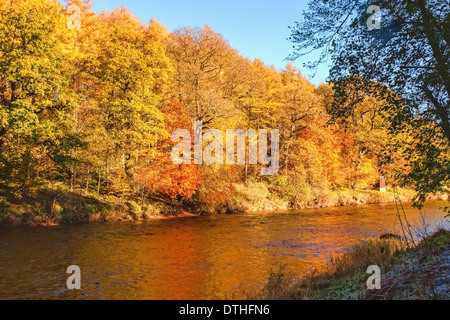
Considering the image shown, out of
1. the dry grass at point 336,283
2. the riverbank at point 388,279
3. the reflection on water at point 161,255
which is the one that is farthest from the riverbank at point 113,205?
the riverbank at point 388,279

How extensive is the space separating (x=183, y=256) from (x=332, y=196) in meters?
32.8

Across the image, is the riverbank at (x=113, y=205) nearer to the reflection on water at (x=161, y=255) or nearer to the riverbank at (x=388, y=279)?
the reflection on water at (x=161, y=255)

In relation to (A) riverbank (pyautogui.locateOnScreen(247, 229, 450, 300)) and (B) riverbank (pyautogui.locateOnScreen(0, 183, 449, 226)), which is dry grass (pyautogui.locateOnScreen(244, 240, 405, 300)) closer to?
(A) riverbank (pyautogui.locateOnScreen(247, 229, 450, 300))

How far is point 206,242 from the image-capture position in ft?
62.2

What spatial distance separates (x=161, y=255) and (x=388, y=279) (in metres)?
10.4

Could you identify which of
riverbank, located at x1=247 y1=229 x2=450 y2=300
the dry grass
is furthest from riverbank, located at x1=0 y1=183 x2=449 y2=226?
riverbank, located at x1=247 y1=229 x2=450 y2=300

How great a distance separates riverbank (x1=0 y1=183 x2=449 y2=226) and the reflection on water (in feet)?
6.38

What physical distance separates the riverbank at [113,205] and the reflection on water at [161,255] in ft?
6.38

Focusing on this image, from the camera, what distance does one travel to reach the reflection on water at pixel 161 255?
11.0 metres

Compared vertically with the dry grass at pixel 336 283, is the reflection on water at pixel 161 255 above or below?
below

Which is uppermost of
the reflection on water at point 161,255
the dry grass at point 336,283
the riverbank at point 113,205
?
the riverbank at point 113,205

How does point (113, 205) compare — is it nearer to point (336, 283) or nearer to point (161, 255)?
point (161, 255)
